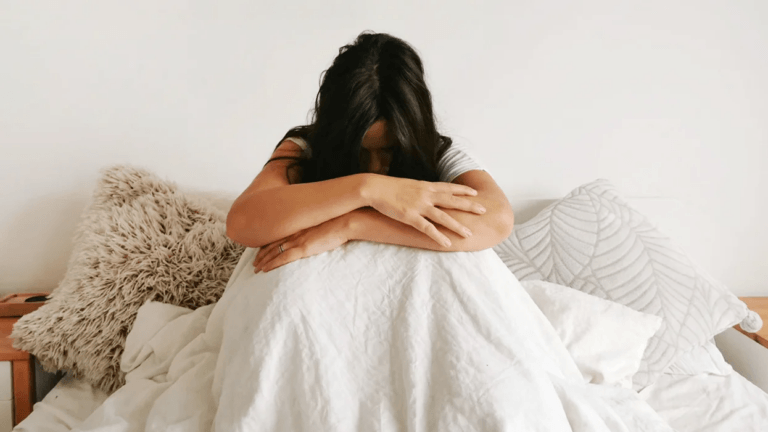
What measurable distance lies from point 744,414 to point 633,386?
0.22 m

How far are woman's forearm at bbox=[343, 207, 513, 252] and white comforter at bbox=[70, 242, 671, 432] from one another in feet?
0.06

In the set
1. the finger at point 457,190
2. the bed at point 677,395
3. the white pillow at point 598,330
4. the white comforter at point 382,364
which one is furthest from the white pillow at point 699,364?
the finger at point 457,190

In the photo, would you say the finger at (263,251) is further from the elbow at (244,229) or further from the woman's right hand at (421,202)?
the woman's right hand at (421,202)

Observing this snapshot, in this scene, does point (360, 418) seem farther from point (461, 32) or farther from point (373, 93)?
point (461, 32)

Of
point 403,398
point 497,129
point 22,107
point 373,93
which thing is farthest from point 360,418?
point 22,107

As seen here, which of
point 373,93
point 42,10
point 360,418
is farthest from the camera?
point 42,10

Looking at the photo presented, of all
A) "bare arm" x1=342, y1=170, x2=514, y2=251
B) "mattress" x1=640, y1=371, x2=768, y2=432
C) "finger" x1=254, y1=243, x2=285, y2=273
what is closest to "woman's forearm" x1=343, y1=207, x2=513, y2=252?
"bare arm" x1=342, y1=170, x2=514, y2=251

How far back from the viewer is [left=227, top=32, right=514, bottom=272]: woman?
0.90 m

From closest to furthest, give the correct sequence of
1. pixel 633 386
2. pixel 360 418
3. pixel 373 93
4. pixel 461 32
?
1. pixel 360 418
2. pixel 373 93
3. pixel 633 386
4. pixel 461 32

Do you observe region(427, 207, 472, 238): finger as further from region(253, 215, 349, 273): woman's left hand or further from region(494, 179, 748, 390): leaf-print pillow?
region(494, 179, 748, 390): leaf-print pillow

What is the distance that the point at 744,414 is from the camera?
106 cm

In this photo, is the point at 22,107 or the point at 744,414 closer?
the point at 744,414

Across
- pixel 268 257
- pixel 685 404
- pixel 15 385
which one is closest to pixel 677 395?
pixel 685 404

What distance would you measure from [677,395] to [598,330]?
0.90 ft
